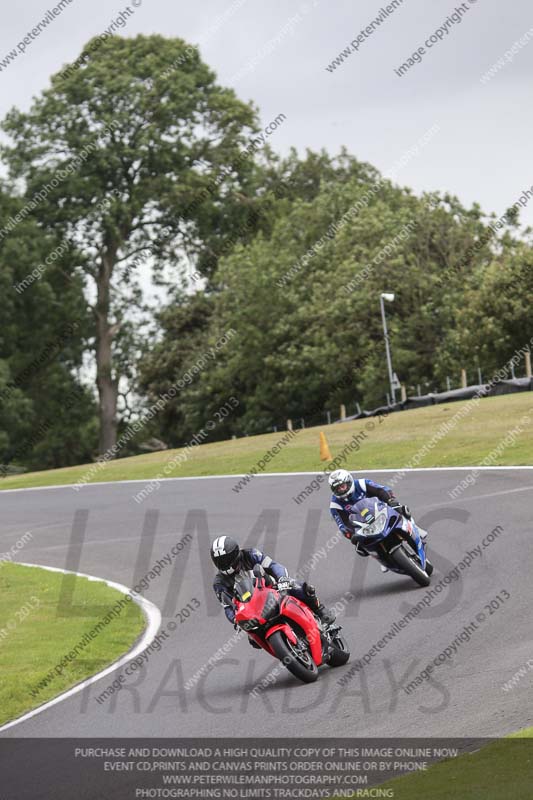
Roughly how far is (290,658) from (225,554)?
3.91 feet

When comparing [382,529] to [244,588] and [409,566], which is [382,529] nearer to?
[409,566]

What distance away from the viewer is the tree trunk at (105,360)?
6994 cm

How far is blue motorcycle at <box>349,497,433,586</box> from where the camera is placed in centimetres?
1538

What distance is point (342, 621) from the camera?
14.6 m

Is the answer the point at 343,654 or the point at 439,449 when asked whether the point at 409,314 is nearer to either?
the point at 439,449

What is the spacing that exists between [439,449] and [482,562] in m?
17.9

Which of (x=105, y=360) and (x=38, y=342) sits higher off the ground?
(x=38, y=342)

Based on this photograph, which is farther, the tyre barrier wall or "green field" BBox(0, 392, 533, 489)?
the tyre barrier wall

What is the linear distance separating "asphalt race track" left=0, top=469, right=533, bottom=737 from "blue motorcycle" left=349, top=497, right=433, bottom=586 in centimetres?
34

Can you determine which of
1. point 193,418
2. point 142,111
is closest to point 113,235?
point 142,111

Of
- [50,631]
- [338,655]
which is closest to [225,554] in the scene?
[338,655]

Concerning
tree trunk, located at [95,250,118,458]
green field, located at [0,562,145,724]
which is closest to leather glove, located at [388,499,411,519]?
green field, located at [0,562,145,724]

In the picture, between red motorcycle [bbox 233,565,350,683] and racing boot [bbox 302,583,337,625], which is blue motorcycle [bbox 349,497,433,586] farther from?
red motorcycle [bbox 233,565,350,683]

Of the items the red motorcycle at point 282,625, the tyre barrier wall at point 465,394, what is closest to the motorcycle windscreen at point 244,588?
the red motorcycle at point 282,625
